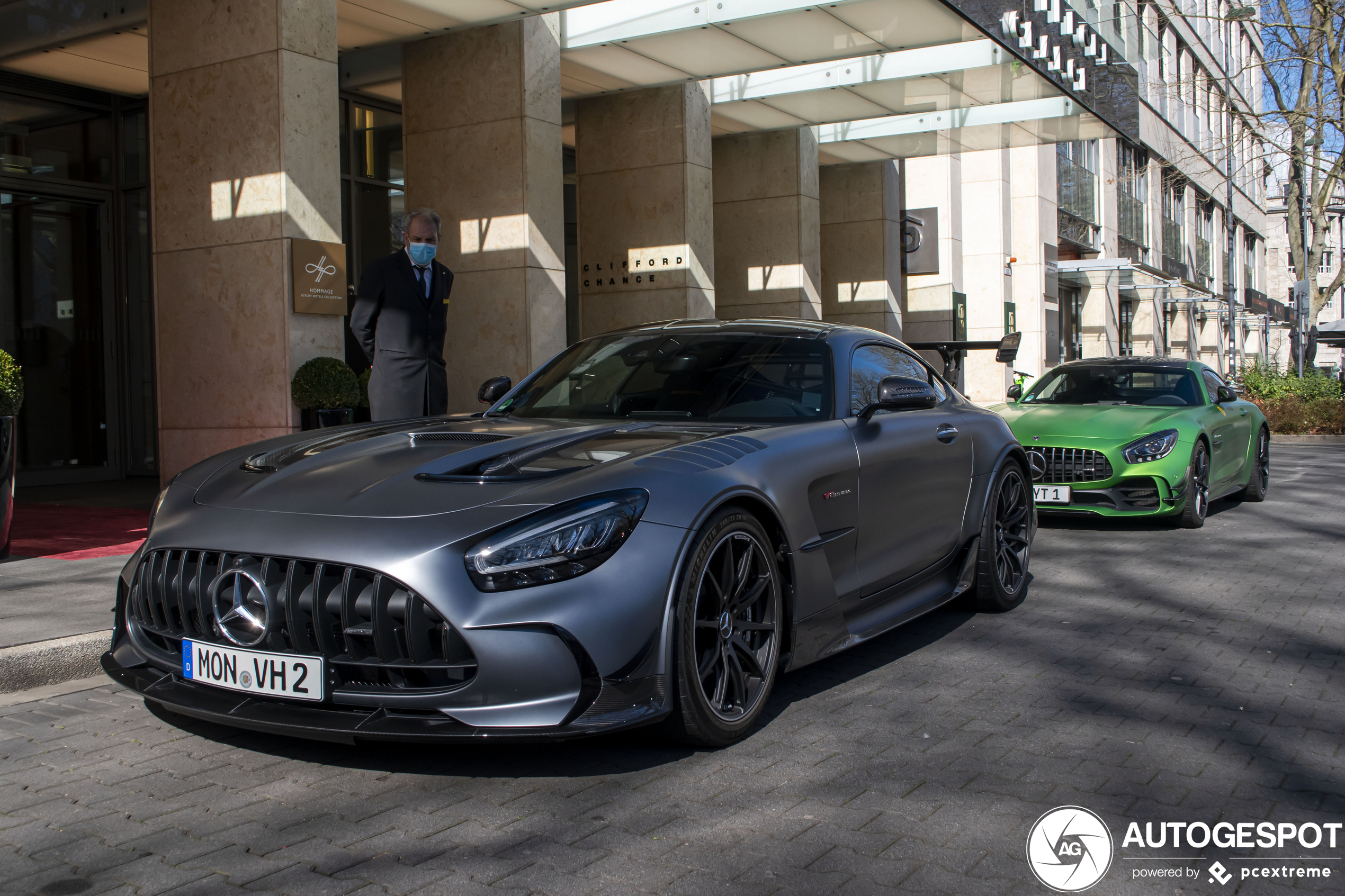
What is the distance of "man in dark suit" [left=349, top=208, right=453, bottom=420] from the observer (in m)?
7.05

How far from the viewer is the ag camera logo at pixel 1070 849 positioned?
269 cm

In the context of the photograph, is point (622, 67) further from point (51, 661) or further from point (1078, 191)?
point (1078, 191)

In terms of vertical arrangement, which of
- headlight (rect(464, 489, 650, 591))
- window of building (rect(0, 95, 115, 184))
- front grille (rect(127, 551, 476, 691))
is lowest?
front grille (rect(127, 551, 476, 691))

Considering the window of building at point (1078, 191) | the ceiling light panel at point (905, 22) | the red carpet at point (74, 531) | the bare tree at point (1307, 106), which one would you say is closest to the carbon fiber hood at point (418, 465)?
the red carpet at point (74, 531)

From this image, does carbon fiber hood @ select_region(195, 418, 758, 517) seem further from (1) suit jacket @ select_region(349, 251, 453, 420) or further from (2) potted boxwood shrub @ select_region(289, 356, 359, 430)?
(2) potted boxwood shrub @ select_region(289, 356, 359, 430)

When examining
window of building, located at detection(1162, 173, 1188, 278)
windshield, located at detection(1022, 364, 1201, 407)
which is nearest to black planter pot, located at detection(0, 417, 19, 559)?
windshield, located at detection(1022, 364, 1201, 407)

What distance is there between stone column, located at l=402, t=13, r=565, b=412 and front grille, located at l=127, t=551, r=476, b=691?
9089 millimetres

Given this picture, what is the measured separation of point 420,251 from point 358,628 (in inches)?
176

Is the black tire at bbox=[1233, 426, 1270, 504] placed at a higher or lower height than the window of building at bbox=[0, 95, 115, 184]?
lower

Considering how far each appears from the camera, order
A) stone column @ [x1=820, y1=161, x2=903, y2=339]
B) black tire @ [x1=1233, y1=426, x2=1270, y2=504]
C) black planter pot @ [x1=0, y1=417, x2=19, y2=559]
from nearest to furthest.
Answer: black planter pot @ [x1=0, y1=417, x2=19, y2=559] → black tire @ [x1=1233, y1=426, x2=1270, y2=504] → stone column @ [x1=820, y1=161, x2=903, y2=339]

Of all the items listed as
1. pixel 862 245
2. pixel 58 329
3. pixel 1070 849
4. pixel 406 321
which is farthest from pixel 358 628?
pixel 862 245

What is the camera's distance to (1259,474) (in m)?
11.0

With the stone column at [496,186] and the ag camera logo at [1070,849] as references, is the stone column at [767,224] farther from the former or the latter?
the ag camera logo at [1070,849]

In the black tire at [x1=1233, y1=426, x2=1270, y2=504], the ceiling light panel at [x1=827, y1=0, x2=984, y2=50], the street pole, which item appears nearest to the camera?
the black tire at [x1=1233, y1=426, x2=1270, y2=504]
